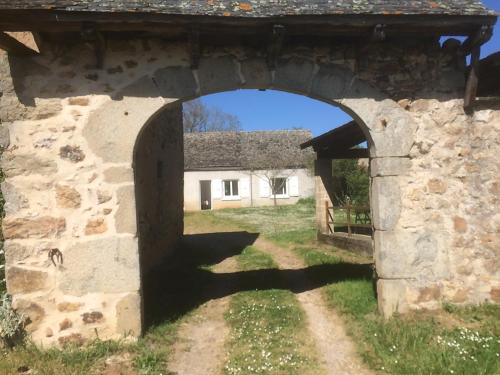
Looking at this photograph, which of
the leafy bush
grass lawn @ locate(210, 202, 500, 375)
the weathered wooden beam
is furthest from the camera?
the weathered wooden beam

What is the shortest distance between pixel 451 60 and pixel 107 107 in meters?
4.03

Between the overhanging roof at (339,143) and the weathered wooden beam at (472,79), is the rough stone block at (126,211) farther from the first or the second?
the overhanging roof at (339,143)

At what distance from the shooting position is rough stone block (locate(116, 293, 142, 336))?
4113mm

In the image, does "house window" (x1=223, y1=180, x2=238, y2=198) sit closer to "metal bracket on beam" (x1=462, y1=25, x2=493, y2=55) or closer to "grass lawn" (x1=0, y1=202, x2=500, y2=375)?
"grass lawn" (x1=0, y1=202, x2=500, y2=375)

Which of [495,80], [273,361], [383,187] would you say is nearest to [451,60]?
[495,80]

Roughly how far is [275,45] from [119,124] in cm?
189

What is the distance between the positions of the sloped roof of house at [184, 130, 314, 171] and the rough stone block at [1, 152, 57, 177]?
62.1 ft

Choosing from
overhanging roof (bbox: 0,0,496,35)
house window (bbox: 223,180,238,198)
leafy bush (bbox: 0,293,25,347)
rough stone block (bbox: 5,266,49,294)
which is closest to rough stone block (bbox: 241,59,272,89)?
overhanging roof (bbox: 0,0,496,35)

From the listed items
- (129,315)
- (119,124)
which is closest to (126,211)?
(119,124)

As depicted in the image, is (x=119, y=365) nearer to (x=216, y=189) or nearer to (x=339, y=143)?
(x=339, y=143)

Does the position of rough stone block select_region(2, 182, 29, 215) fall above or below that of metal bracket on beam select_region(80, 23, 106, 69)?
below

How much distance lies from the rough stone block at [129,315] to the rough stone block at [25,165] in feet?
5.26

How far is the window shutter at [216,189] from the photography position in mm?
23109

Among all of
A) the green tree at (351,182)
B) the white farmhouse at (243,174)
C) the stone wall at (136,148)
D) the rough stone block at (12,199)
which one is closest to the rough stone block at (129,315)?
the stone wall at (136,148)
